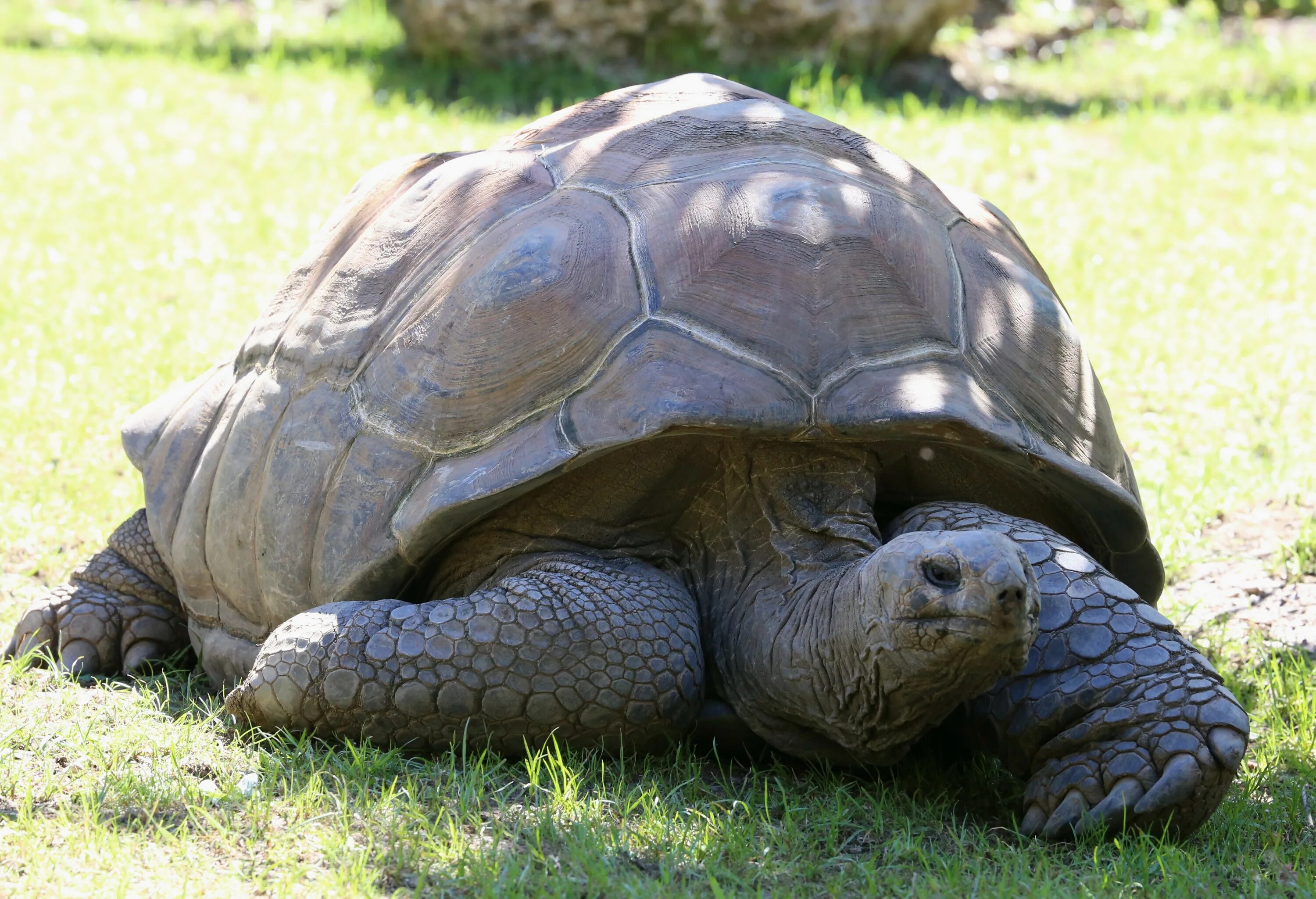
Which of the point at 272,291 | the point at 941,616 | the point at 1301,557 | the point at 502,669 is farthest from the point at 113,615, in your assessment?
the point at 1301,557

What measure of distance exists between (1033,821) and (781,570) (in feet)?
2.20

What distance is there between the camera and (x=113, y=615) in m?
3.61

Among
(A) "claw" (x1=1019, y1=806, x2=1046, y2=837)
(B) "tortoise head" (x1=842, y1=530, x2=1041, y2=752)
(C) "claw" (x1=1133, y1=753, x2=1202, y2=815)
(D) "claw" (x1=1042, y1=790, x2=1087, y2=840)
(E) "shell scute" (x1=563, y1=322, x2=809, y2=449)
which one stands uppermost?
(E) "shell scute" (x1=563, y1=322, x2=809, y2=449)

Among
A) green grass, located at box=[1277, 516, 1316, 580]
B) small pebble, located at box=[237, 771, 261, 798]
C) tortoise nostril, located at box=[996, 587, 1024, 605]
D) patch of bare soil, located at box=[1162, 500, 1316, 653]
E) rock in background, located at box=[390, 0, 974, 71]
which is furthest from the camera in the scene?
rock in background, located at box=[390, 0, 974, 71]

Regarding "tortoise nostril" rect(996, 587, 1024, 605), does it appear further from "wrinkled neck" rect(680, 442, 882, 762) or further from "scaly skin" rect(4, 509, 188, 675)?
"scaly skin" rect(4, 509, 188, 675)

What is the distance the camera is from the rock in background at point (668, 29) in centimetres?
861

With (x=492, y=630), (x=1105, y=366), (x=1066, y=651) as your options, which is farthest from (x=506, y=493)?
(x=1105, y=366)

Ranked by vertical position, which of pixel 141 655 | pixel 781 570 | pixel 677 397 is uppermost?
pixel 677 397

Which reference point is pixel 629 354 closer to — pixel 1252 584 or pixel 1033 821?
pixel 1033 821

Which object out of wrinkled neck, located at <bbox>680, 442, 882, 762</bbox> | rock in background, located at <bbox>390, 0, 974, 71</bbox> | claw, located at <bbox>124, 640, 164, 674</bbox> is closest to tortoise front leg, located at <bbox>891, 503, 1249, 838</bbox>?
wrinkled neck, located at <bbox>680, 442, 882, 762</bbox>

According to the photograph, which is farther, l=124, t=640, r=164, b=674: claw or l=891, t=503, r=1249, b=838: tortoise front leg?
l=124, t=640, r=164, b=674: claw

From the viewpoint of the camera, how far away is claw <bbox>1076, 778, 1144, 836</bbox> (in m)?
2.53

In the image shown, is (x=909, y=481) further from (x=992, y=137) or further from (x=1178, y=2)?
(x=1178, y=2)

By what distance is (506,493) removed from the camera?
108 inches
